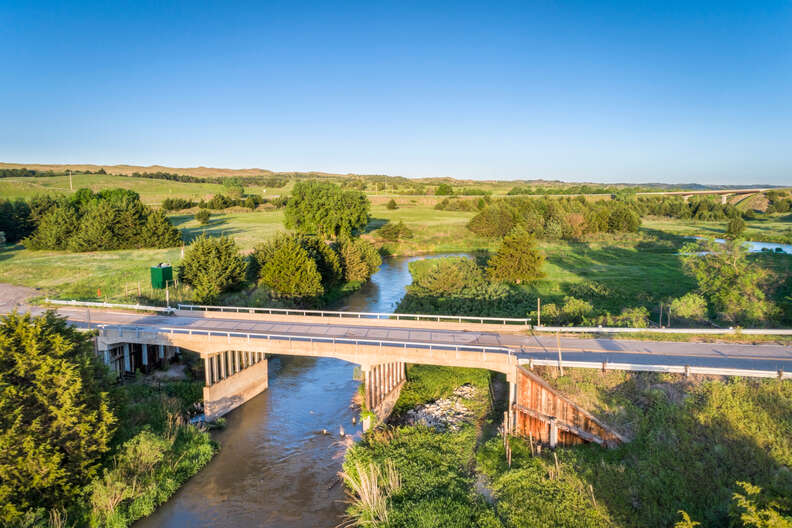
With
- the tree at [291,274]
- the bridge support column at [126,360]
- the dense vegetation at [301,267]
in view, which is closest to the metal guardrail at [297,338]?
the bridge support column at [126,360]

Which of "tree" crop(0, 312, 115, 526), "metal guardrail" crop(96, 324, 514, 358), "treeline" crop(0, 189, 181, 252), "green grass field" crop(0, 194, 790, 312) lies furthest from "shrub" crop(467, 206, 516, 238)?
"tree" crop(0, 312, 115, 526)

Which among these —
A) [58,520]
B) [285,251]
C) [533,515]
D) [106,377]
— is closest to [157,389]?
[106,377]

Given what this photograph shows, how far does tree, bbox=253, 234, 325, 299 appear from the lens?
45344mm

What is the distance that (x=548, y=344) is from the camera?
2653cm

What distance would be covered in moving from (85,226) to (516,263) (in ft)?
178

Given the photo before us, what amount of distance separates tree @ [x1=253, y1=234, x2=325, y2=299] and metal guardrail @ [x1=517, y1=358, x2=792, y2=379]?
26.8 metres

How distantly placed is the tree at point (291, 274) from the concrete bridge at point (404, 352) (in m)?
11.6

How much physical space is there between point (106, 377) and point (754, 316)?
123 ft

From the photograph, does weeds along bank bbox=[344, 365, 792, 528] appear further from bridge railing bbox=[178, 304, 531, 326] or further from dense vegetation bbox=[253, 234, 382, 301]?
dense vegetation bbox=[253, 234, 382, 301]

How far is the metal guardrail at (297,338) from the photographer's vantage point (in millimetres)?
24569

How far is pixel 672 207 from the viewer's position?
402 ft

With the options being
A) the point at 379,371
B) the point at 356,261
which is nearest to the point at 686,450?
the point at 379,371

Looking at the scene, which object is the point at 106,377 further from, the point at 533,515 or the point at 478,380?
the point at 478,380

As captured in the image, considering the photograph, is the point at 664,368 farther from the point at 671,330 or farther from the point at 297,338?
the point at 297,338
